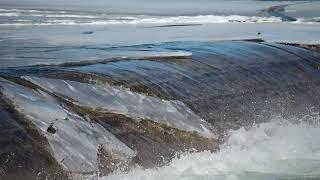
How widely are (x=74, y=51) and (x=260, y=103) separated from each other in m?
6.55

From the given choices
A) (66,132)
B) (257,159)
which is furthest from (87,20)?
(66,132)

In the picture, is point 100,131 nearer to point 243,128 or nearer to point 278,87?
point 243,128

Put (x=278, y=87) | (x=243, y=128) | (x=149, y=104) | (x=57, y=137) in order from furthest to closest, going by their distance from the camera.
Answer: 1. (x=278, y=87)
2. (x=243, y=128)
3. (x=149, y=104)
4. (x=57, y=137)

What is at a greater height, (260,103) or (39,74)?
(39,74)

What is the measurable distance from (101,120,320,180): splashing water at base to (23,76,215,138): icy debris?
66 cm

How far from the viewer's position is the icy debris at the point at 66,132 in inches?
323

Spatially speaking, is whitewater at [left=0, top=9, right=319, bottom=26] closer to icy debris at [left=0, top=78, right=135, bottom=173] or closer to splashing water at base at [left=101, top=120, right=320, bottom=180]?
splashing water at base at [left=101, top=120, right=320, bottom=180]

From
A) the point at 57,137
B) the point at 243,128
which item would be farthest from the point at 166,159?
the point at 243,128

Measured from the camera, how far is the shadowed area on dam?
27.7 feet

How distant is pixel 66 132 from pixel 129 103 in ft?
6.00

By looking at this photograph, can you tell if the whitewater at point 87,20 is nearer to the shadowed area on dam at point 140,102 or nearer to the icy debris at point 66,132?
the shadowed area on dam at point 140,102

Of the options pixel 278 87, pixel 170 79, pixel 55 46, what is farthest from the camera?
pixel 55 46

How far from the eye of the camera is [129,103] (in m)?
10.2

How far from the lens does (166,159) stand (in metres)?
9.19
